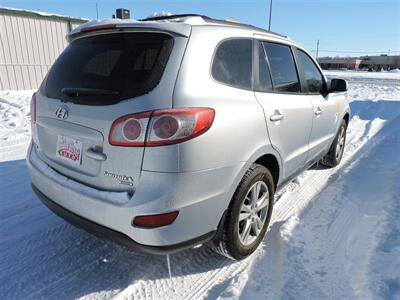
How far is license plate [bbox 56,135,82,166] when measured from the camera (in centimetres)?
205

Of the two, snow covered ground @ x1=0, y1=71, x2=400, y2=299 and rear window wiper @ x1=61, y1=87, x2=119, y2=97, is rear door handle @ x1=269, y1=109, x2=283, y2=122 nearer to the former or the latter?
snow covered ground @ x1=0, y1=71, x2=400, y2=299

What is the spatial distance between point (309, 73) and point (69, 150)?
2.67m

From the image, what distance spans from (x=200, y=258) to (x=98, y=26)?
1.90m

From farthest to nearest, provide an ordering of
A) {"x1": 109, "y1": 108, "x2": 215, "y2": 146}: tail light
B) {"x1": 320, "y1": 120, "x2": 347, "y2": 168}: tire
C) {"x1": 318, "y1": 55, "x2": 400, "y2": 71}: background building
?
1. {"x1": 318, "y1": 55, "x2": 400, "y2": 71}: background building
2. {"x1": 320, "y1": 120, "x2": 347, "y2": 168}: tire
3. {"x1": 109, "y1": 108, "x2": 215, "y2": 146}: tail light

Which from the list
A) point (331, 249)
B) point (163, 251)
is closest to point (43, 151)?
point (163, 251)

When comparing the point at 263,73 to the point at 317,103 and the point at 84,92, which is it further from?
the point at 84,92

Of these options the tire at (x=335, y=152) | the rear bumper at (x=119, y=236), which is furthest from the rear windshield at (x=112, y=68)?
the tire at (x=335, y=152)

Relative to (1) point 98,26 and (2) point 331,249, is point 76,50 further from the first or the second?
(2) point 331,249

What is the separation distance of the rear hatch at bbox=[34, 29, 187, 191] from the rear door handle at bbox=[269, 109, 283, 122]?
3.12ft

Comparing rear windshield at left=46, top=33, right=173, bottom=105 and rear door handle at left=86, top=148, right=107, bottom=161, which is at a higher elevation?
rear windshield at left=46, top=33, right=173, bottom=105

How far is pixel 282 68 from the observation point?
9.68 feet

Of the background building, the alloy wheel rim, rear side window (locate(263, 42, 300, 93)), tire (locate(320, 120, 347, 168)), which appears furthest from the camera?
the background building

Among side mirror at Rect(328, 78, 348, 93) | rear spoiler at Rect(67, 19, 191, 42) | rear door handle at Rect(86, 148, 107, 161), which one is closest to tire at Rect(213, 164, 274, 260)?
rear door handle at Rect(86, 148, 107, 161)

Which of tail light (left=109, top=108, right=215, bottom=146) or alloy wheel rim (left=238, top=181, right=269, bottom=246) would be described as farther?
alloy wheel rim (left=238, top=181, right=269, bottom=246)
